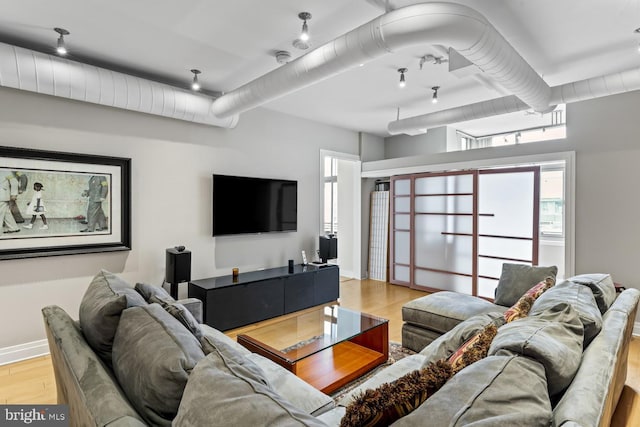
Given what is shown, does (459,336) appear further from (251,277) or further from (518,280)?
(251,277)

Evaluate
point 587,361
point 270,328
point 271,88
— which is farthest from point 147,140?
point 587,361

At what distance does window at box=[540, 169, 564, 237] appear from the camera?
5145 mm

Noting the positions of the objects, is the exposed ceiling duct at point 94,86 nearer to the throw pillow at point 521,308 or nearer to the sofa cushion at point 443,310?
the sofa cushion at point 443,310

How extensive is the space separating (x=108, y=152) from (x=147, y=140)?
0.41m

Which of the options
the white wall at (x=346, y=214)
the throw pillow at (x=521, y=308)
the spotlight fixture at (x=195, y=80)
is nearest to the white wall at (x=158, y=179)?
the spotlight fixture at (x=195, y=80)

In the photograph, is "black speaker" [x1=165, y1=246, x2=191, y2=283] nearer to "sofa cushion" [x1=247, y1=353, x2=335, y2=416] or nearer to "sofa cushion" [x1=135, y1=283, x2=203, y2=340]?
"sofa cushion" [x1=135, y1=283, x2=203, y2=340]

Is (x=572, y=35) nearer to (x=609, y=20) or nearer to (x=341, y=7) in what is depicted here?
(x=609, y=20)

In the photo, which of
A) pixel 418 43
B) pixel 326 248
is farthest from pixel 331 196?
pixel 418 43

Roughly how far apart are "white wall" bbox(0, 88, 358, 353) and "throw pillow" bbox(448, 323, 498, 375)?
3393 millimetres

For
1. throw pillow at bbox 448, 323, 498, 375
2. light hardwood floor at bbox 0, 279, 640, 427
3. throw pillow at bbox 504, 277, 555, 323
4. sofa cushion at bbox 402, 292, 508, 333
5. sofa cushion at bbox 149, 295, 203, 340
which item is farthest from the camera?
sofa cushion at bbox 402, 292, 508, 333

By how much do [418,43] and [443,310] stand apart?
211 centimetres

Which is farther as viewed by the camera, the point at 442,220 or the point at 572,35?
the point at 442,220

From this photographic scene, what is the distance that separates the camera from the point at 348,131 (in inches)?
238

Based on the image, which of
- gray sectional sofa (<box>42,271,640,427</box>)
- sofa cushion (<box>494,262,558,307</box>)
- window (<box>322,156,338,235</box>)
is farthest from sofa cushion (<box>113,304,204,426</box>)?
window (<box>322,156,338,235</box>)
